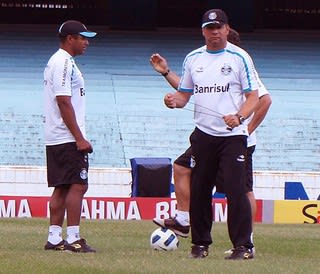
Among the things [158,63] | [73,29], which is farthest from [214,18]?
[73,29]

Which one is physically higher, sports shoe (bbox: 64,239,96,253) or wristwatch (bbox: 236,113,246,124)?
wristwatch (bbox: 236,113,246,124)

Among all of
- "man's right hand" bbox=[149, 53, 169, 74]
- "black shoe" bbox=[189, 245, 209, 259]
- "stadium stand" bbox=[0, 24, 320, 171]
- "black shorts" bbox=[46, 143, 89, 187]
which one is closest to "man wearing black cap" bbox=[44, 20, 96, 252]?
"black shorts" bbox=[46, 143, 89, 187]

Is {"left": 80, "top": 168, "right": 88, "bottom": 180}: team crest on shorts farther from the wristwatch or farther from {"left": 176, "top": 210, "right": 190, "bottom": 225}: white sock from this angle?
the wristwatch

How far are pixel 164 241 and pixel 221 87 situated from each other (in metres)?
1.69

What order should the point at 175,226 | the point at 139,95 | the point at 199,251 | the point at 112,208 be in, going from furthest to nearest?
the point at 139,95
the point at 112,208
the point at 175,226
the point at 199,251

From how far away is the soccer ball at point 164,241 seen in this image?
31.2ft

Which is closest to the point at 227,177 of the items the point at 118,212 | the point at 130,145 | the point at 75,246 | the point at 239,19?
the point at 75,246

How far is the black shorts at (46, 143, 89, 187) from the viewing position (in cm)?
920

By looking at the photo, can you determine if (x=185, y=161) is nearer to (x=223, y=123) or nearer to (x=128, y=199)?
(x=223, y=123)

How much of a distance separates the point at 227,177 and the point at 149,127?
15075 mm

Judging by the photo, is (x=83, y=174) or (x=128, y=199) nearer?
(x=83, y=174)

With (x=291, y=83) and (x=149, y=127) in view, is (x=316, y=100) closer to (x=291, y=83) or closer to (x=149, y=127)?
(x=291, y=83)

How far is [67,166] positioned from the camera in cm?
921

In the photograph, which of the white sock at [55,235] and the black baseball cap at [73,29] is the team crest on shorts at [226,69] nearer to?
the black baseball cap at [73,29]
